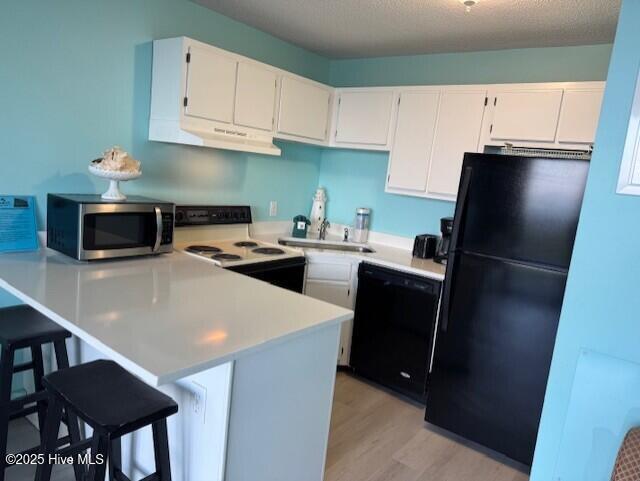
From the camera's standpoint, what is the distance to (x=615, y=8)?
221 centimetres

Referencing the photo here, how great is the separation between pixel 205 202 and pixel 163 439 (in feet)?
6.16

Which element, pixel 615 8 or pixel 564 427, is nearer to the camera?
pixel 564 427

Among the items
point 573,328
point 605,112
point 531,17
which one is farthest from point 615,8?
point 573,328

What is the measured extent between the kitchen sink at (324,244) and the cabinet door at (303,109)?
80cm

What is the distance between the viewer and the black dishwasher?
111 inches

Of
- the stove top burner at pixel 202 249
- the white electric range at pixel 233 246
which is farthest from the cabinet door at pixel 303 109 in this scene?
the stove top burner at pixel 202 249

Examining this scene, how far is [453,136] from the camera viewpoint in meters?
3.01

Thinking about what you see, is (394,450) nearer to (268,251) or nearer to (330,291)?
(330,291)

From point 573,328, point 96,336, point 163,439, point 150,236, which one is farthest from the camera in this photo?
point 150,236

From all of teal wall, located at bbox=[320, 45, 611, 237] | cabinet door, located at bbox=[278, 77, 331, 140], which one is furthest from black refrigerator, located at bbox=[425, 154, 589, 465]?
cabinet door, located at bbox=[278, 77, 331, 140]

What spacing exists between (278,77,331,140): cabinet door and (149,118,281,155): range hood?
0.31 metres

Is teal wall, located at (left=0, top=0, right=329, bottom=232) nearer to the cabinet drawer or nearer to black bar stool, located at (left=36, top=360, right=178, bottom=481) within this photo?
the cabinet drawer

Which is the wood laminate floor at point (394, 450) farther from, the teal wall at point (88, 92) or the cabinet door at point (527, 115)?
the cabinet door at point (527, 115)

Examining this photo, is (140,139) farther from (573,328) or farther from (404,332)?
→ (573,328)
